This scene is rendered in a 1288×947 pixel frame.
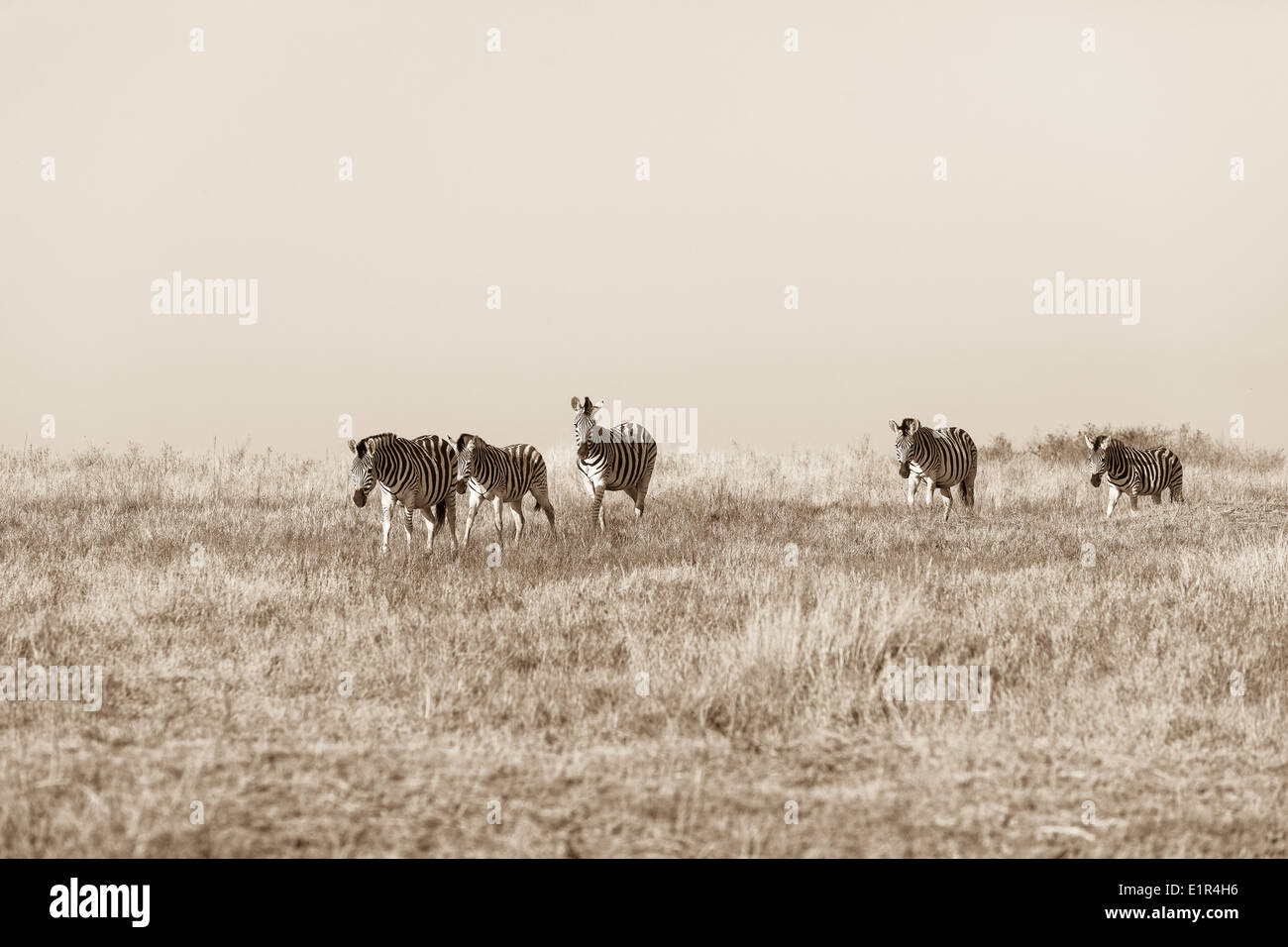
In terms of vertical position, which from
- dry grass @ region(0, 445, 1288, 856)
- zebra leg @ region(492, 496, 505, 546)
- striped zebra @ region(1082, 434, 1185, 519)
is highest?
striped zebra @ region(1082, 434, 1185, 519)

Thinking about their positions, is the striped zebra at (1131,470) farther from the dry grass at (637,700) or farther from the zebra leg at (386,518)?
the zebra leg at (386,518)

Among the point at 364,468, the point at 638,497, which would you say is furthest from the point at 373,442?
the point at 638,497

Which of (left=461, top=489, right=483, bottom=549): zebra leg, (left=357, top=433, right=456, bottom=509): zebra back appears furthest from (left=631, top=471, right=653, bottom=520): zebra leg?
(left=357, top=433, right=456, bottom=509): zebra back

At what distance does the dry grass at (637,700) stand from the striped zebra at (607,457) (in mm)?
1887

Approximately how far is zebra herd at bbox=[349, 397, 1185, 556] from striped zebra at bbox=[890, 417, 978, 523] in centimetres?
2

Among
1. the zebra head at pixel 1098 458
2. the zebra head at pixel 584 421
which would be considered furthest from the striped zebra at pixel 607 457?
the zebra head at pixel 1098 458

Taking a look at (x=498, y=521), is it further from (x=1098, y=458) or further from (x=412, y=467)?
(x=1098, y=458)

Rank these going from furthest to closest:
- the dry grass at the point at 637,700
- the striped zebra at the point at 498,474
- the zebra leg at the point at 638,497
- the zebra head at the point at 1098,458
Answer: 1. the zebra head at the point at 1098,458
2. the zebra leg at the point at 638,497
3. the striped zebra at the point at 498,474
4. the dry grass at the point at 637,700

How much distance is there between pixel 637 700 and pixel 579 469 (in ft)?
33.5

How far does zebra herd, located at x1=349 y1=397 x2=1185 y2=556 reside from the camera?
14.5m

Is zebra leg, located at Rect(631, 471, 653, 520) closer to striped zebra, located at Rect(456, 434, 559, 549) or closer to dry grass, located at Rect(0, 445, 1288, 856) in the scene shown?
striped zebra, located at Rect(456, 434, 559, 549)

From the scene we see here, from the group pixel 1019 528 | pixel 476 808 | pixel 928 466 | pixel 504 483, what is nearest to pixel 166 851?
pixel 476 808

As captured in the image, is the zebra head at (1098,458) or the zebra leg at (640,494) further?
the zebra head at (1098,458)

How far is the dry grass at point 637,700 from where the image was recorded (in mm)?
6070
